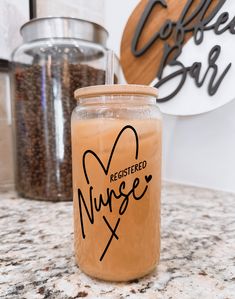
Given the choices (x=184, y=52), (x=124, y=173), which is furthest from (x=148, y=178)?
(x=184, y=52)

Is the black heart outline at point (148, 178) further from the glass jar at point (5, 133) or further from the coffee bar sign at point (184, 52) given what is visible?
the glass jar at point (5, 133)

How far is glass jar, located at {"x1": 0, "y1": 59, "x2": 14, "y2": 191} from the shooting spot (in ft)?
2.33

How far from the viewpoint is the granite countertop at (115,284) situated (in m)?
0.27

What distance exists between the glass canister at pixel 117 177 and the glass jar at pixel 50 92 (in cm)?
29

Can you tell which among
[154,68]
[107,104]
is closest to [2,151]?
[154,68]

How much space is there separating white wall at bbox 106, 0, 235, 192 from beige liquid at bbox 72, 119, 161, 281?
0.46m

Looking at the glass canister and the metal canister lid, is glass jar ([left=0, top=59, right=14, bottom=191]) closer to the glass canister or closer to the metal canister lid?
the metal canister lid

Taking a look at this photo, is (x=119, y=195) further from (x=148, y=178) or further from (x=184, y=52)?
(x=184, y=52)

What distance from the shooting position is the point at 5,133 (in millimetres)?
730

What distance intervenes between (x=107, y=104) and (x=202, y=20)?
449 mm

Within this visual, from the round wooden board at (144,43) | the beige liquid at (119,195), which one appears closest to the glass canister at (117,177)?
the beige liquid at (119,195)

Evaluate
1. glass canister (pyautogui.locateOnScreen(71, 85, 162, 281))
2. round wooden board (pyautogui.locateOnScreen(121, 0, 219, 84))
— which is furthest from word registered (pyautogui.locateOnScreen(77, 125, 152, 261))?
round wooden board (pyautogui.locateOnScreen(121, 0, 219, 84))

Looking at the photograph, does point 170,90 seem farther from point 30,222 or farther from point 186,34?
point 30,222

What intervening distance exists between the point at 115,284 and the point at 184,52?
1.74ft
